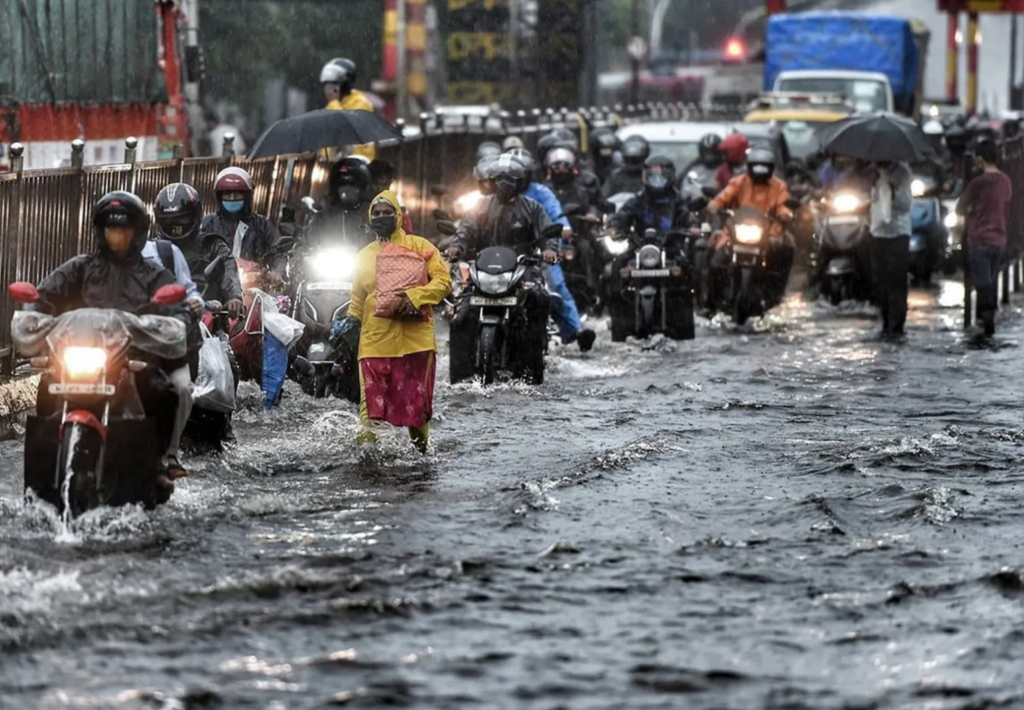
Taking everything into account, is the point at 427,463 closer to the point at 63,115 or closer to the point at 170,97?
the point at 63,115

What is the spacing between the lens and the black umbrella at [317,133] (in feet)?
50.7

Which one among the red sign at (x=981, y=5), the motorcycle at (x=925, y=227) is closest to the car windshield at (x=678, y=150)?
the motorcycle at (x=925, y=227)

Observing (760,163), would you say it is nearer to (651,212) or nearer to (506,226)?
(651,212)

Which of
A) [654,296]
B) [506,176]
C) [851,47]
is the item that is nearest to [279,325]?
[506,176]

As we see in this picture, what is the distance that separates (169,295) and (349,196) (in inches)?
229

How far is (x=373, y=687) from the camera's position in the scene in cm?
689

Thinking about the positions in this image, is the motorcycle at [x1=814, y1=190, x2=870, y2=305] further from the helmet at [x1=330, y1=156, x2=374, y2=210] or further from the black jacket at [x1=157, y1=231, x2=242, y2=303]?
the black jacket at [x1=157, y1=231, x2=242, y2=303]

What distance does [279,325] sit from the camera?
13.5 meters

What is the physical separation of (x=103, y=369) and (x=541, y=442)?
13.3 ft

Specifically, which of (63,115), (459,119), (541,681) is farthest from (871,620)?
(459,119)

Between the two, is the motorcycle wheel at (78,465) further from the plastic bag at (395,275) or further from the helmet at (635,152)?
the helmet at (635,152)

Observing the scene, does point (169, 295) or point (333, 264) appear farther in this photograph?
point (333, 264)

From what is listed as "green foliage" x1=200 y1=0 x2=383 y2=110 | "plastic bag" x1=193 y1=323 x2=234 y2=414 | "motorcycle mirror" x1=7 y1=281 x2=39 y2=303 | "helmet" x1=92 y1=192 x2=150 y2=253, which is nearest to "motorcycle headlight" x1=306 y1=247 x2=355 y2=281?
"plastic bag" x1=193 y1=323 x2=234 y2=414

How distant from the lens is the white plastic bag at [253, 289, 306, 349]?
13.4 metres
